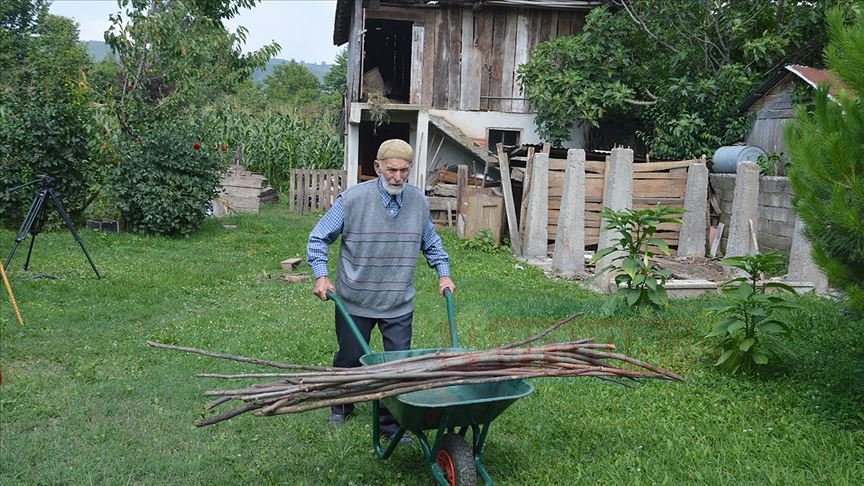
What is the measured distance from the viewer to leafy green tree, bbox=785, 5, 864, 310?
4781mm

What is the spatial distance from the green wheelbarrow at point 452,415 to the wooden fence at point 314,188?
1627 cm

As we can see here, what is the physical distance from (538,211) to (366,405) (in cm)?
774

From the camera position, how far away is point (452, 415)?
4059mm

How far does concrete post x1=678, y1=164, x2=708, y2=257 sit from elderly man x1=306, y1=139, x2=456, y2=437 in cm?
865

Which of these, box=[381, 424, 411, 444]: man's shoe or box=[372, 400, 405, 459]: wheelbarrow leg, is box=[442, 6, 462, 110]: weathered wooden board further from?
box=[372, 400, 405, 459]: wheelbarrow leg

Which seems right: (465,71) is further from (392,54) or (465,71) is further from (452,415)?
(452,415)

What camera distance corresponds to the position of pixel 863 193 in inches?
186

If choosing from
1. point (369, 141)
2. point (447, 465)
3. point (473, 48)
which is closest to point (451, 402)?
point (447, 465)

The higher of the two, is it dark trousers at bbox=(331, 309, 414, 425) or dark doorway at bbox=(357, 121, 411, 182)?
dark doorway at bbox=(357, 121, 411, 182)

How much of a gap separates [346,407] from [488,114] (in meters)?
15.0

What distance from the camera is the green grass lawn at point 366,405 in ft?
15.5

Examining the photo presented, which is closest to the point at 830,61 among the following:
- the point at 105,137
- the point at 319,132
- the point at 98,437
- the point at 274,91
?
the point at 98,437

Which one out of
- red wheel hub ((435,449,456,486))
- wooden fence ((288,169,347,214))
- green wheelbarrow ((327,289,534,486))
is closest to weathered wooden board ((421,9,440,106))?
wooden fence ((288,169,347,214))

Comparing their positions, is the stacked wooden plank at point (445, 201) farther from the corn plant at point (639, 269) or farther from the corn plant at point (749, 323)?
the corn plant at point (749, 323)
